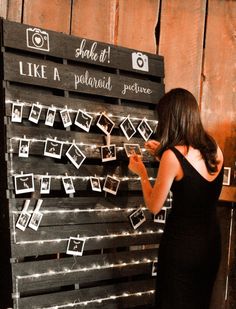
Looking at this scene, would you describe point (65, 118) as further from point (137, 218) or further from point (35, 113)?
point (137, 218)

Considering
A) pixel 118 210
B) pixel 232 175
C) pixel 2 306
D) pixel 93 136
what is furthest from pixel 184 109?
pixel 2 306

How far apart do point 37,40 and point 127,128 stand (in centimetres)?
79

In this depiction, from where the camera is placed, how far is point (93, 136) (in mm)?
2938

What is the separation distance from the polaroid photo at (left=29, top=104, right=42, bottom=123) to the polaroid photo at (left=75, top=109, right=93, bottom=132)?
25 cm

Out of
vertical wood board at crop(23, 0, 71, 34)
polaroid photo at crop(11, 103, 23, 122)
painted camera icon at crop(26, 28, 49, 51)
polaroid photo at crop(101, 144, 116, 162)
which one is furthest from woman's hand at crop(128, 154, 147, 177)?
vertical wood board at crop(23, 0, 71, 34)

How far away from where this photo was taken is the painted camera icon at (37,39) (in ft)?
8.92

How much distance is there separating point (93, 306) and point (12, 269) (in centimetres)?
58

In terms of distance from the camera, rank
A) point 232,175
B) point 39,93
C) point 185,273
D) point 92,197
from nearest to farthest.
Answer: point 185,273, point 39,93, point 92,197, point 232,175

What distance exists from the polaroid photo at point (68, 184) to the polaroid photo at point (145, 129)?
63 cm

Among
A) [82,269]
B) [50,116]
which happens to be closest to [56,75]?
[50,116]

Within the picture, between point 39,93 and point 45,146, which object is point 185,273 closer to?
point 45,146

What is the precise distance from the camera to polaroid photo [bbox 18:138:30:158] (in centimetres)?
263

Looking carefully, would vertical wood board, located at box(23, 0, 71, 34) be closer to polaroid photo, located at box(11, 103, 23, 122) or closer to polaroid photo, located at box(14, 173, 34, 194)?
polaroid photo, located at box(11, 103, 23, 122)

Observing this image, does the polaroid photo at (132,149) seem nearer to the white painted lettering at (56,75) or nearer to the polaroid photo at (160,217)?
the polaroid photo at (160,217)
